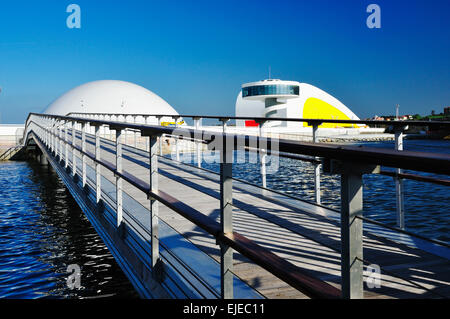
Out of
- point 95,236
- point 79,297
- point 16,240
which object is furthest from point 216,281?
point 16,240

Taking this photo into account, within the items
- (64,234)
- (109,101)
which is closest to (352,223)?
(64,234)

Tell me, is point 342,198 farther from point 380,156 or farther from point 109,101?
point 109,101

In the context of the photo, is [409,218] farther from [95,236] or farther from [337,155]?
[337,155]

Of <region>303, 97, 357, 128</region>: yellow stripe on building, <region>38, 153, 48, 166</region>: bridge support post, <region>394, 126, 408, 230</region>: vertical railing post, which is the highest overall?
<region>303, 97, 357, 128</region>: yellow stripe on building

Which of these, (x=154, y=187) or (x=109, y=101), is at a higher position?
(x=109, y=101)

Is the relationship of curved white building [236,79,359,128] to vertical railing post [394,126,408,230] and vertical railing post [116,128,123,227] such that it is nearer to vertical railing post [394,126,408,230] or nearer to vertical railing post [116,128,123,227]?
vertical railing post [394,126,408,230]

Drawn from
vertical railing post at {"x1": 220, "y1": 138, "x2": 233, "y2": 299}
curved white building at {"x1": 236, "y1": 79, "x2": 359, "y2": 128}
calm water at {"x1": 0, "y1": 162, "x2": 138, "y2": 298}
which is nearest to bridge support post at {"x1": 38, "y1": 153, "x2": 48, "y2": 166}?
calm water at {"x1": 0, "y1": 162, "x2": 138, "y2": 298}

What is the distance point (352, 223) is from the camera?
1356 mm

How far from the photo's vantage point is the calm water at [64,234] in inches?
245

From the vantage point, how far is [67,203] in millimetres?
12898

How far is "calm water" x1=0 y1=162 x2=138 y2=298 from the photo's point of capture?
6.16 meters

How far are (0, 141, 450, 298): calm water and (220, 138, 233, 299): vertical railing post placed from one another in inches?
139

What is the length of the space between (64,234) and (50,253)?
140 centimetres
